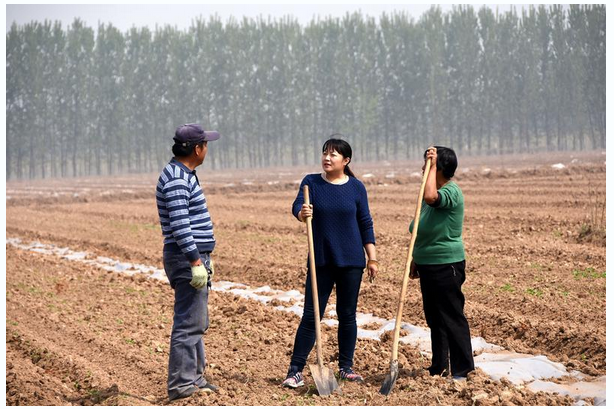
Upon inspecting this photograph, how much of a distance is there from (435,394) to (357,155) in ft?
214

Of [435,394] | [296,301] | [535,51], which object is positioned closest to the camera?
[435,394]

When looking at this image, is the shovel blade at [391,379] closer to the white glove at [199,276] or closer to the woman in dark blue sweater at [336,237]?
the woman in dark blue sweater at [336,237]

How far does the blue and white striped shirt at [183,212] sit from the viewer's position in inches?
174

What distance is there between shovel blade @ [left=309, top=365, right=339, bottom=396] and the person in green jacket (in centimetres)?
67

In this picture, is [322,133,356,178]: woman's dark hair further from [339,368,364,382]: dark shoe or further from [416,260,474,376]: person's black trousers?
[339,368,364,382]: dark shoe

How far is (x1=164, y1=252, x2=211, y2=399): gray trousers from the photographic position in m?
4.58

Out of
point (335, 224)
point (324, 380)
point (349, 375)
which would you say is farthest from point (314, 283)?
point (349, 375)

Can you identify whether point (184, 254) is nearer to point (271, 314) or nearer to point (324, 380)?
point (324, 380)

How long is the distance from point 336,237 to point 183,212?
891 mm

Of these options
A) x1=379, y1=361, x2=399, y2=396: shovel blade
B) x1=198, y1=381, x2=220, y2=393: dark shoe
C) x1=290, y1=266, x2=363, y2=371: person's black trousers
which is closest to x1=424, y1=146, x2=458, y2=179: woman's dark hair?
x1=290, y1=266, x2=363, y2=371: person's black trousers

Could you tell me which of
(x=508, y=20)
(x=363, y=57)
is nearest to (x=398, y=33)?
(x=363, y=57)

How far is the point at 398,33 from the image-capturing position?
6188 centimetres

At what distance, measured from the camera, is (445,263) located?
4.66 metres

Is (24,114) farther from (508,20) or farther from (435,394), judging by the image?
(435,394)
